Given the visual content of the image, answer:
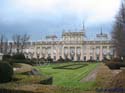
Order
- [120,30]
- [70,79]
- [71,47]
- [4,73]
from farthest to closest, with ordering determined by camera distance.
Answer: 1. [71,47]
2. [120,30]
3. [70,79]
4. [4,73]

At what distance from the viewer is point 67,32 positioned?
14450cm

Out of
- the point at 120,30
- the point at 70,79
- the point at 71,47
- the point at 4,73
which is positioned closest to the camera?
the point at 4,73

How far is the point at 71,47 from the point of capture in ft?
476

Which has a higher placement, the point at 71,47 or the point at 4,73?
the point at 71,47

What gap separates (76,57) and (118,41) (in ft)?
295

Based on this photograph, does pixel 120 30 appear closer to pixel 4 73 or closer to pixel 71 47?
pixel 4 73

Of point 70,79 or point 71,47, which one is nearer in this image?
point 70,79

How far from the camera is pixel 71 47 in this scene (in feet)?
476

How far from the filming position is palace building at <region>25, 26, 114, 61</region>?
14175 centimetres

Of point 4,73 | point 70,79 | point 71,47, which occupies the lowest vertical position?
point 70,79

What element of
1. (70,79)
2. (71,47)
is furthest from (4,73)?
(71,47)

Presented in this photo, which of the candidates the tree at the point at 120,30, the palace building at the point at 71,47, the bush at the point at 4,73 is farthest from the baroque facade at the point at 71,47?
the bush at the point at 4,73

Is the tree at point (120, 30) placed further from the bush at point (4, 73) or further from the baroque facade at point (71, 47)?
the baroque facade at point (71, 47)

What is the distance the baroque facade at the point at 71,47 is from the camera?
14175 cm
